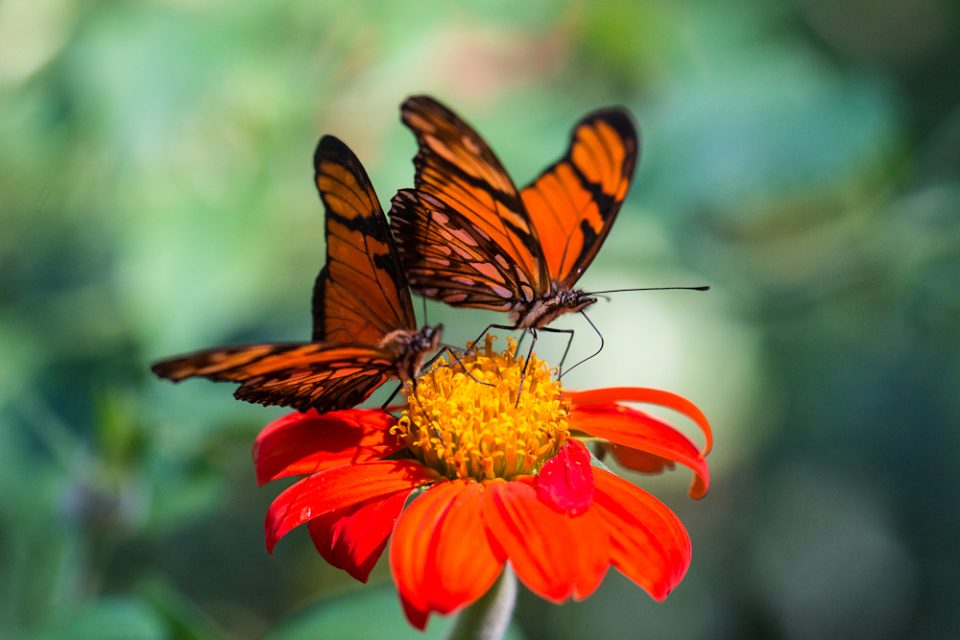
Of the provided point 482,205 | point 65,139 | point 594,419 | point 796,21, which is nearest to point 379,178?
point 65,139

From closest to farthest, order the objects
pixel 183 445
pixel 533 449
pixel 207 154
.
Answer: pixel 533 449 → pixel 183 445 → pixel 207 154

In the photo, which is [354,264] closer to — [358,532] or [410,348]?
[410,348]

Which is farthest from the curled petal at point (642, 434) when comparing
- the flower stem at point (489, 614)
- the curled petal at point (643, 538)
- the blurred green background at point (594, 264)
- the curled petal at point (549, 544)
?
the blurred green background at point (594, 264)

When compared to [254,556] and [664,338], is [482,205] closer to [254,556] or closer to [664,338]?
[664,338]

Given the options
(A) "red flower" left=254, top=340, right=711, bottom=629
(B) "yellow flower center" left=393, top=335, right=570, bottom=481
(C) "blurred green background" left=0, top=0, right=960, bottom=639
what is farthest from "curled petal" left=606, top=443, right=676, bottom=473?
(C) "blurred green background" left=0, top=0, right=960, bottom=639

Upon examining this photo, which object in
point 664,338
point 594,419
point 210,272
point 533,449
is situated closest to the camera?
point 533,449

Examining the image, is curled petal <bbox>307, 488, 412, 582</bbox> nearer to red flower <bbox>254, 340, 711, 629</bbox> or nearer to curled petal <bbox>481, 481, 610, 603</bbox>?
red flower <bbox>254, 340, 711, 629</bbox>

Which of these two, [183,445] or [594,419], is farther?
[183,445]
